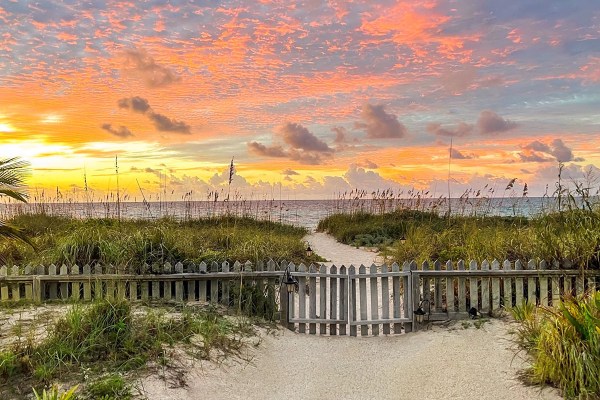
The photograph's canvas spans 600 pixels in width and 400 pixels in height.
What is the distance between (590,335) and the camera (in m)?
4.93

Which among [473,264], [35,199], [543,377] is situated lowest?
[543,377]

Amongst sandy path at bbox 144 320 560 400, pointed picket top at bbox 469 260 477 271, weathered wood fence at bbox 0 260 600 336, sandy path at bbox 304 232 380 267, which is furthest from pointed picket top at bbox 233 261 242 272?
sandy path at bbox 304 232 380 267

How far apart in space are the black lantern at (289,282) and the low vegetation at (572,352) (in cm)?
356

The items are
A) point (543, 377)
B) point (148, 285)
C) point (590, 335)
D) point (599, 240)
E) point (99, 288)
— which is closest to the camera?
point (590, 335)

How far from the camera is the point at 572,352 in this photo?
4918mm

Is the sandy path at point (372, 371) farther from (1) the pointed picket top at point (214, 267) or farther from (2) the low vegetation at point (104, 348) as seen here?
(1) the pointed picket top at point (214, 267)

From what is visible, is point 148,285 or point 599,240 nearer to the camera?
point 599,240

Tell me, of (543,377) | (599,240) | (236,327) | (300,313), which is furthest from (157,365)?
(599,240)

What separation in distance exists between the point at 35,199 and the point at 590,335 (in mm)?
18819

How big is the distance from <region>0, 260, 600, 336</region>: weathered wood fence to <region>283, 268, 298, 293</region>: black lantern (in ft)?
0.31

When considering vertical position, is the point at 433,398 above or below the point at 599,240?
below

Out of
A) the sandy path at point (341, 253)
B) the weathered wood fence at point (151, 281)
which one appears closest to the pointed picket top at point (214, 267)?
the weathered wood fence at point (151, 281)

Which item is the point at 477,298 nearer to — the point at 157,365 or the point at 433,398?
the point at 433,398

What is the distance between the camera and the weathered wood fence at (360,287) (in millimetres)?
8086
